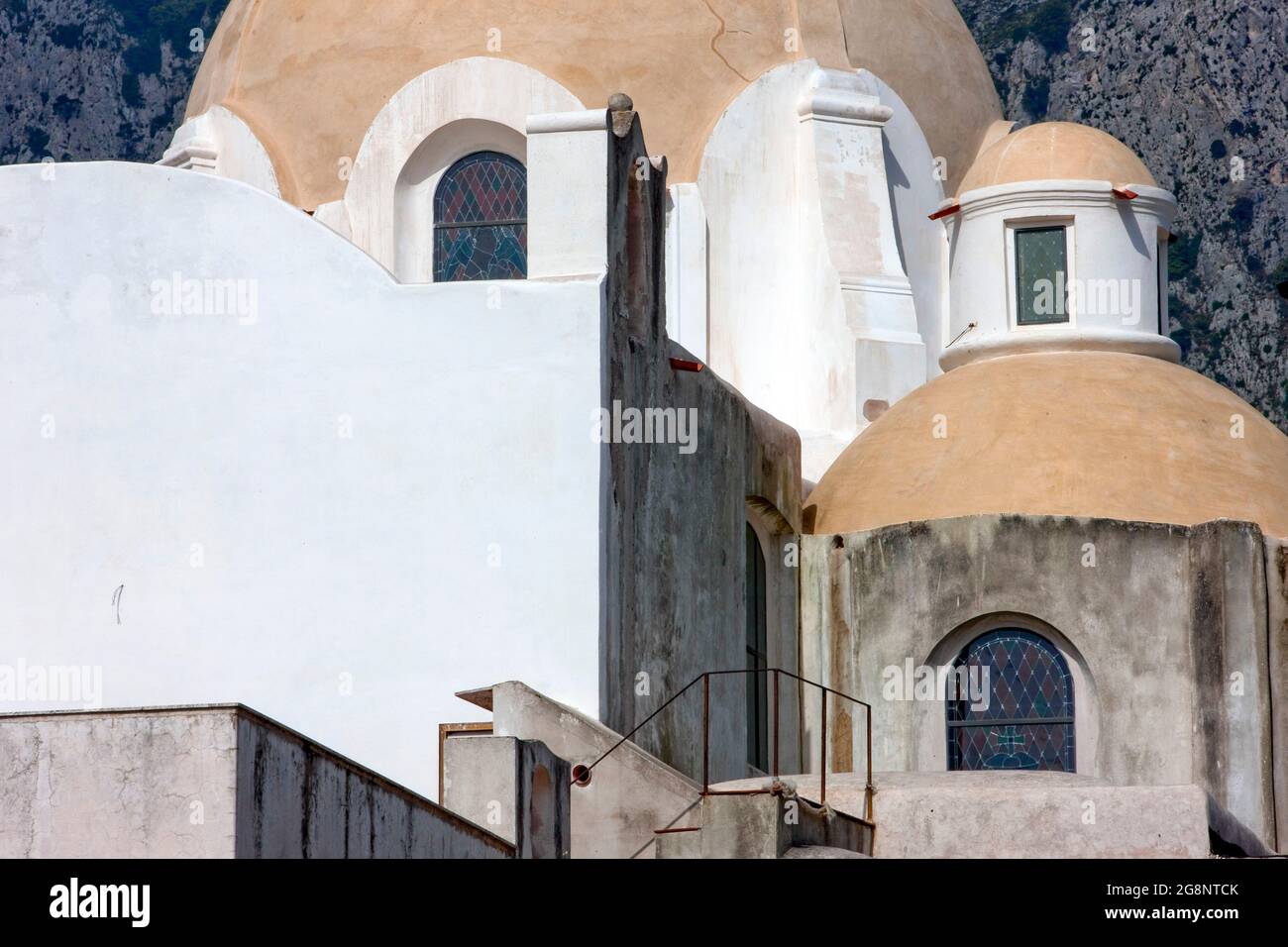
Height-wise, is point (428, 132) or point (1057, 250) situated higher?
point (428, 132)

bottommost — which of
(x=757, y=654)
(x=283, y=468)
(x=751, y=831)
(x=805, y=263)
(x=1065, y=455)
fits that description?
(x=751, y=831)

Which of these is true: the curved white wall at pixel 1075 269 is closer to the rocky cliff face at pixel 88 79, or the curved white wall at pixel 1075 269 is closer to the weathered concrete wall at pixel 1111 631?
the weathered concrete wall at pixel 1111 631

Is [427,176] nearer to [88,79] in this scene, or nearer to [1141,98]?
[1141,98]

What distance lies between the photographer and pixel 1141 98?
148 feet

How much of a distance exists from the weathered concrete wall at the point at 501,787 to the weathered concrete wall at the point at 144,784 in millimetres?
3077

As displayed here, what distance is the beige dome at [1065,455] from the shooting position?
21562 mm

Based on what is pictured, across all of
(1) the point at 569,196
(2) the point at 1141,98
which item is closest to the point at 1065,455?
(1) the point at 569,196

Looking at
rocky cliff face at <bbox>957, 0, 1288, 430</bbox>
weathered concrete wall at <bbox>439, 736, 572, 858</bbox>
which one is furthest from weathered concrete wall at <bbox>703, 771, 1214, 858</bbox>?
rocky cliff face at <bbox>957, 0, 1288, 430</bbox>

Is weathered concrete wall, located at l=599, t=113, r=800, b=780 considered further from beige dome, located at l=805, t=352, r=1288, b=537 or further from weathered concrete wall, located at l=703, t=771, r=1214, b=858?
beige dome, located at l=805, t=352, r=1288, b=537

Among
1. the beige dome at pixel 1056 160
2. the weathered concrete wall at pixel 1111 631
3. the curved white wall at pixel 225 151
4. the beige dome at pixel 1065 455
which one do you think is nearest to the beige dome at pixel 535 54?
the curved white wall at pixel 225 151

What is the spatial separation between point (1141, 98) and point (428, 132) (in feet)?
75.9

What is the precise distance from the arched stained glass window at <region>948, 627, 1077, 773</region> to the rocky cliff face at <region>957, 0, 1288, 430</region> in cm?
2157
